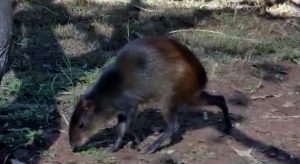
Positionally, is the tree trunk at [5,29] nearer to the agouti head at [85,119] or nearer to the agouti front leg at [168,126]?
the agouti head at [85,119]

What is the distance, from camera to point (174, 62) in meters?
5.39

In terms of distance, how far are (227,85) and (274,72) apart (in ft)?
2.07

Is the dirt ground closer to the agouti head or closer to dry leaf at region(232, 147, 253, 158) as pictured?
dry leaf at region(232, 147, 253, 158)

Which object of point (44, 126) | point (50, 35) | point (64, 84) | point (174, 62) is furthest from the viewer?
point (50, 35)

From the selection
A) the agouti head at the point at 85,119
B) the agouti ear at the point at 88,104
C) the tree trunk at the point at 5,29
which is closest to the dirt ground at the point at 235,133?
the agouti head at the point at 85,119

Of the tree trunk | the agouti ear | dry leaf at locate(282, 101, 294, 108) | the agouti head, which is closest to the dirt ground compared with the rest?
dry leaf at locate(282, 101, 294, 108)

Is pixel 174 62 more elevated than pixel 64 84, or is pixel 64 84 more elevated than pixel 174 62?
pixel 174 62

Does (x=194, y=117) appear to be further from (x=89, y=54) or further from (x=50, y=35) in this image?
(x=50, y=35)

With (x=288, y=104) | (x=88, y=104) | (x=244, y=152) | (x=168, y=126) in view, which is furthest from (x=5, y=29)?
(x=288, y=104)

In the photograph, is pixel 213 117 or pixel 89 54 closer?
pixel 213 117

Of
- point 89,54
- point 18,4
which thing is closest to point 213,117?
point 89,54

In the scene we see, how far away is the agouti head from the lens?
532cm

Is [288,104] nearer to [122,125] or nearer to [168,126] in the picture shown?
[168,126]

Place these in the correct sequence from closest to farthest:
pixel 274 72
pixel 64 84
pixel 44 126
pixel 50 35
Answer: pixel 44 126 < pixel 64 84 < pixel 274 72 < pixel 50 35
